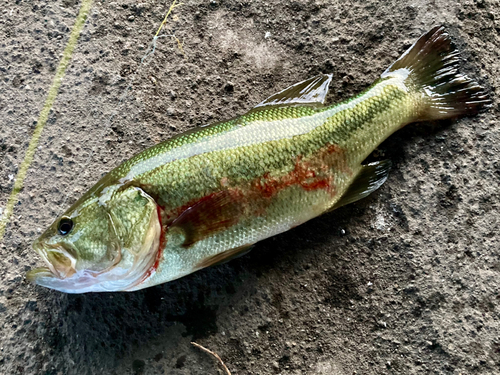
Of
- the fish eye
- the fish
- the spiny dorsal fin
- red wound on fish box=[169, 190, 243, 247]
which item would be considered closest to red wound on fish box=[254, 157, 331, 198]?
the fish

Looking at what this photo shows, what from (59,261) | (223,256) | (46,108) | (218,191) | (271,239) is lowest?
(271,239)

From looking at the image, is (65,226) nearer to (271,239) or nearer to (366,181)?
(271,239)

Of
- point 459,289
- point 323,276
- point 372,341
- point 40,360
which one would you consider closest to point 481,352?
point 459,289

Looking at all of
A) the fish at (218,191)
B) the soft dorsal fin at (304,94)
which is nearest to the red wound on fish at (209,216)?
the fish at (218,191)

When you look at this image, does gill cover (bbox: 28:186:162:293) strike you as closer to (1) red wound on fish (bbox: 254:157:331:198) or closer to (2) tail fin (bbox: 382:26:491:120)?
(1) red wound on fish (bbox: 254:157:331:198)

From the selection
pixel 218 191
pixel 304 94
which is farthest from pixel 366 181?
pixel 218 191

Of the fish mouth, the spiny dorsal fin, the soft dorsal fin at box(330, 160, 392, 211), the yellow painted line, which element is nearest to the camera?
the fish mouth

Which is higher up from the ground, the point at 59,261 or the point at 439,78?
the point at 439,78
